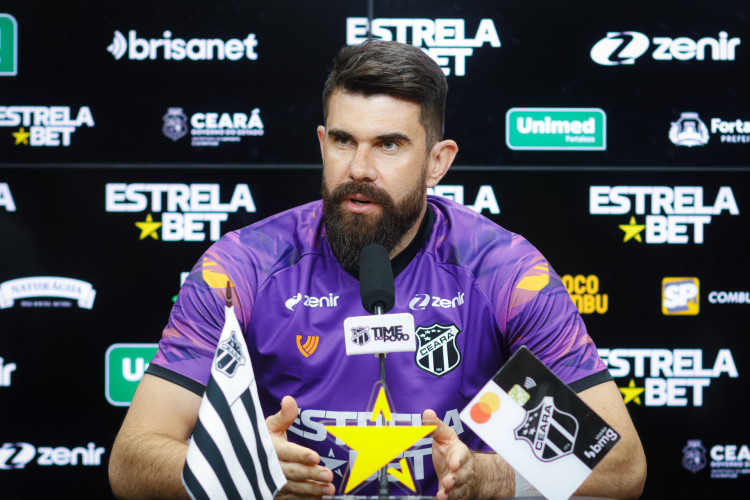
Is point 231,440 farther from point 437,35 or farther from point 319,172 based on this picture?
point 437,35

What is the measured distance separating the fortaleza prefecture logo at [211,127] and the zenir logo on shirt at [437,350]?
1.19m

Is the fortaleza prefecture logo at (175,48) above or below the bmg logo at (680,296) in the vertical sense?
above

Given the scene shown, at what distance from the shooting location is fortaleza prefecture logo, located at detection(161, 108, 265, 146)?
7.67ft

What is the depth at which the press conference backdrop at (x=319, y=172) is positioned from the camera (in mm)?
2336

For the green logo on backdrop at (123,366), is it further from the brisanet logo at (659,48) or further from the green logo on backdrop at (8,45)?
the brisanet logo at (659,48)

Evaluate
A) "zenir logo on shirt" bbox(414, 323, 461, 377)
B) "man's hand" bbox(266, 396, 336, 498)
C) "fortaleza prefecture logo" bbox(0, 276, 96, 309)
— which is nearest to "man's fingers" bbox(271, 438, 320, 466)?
"man's hand" bbox(266, 396, 336, 498)

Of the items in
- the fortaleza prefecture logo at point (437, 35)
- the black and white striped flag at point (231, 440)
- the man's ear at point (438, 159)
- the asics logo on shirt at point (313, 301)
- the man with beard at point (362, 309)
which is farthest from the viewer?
the fortaleza prefecture logo at point (437, 35)

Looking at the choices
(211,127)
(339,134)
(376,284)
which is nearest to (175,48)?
(211,127)

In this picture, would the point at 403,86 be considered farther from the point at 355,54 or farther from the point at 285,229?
the point at 285,229

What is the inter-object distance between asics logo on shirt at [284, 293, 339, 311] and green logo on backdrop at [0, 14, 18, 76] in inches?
59.4

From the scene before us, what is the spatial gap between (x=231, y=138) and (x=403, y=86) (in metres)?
1.07

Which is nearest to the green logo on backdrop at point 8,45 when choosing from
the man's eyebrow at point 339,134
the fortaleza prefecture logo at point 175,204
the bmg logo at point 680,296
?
the fortaleza prefecture logo at point 175,204

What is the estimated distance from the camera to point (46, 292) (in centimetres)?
235

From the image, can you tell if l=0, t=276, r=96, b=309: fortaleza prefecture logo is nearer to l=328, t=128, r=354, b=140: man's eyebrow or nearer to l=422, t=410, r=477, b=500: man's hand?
l=328, t=128, r=354, b=140: man's eyebrow
